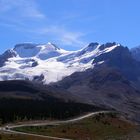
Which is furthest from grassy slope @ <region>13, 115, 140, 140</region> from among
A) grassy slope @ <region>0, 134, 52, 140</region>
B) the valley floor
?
grassy slope @ <region>0, 134, 52, 140</region>

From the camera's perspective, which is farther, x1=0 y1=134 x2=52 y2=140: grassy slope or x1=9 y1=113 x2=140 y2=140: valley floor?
x1=9 y1=113 x2=140 y2=140: valley floor

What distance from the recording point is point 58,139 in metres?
142

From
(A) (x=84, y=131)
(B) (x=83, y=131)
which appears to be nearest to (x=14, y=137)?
(B) (x=83, y=131)

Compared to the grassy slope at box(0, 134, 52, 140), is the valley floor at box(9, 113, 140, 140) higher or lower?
higher

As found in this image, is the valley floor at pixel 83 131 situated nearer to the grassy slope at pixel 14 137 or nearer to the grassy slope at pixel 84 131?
the grassy slope at pixel 84 131

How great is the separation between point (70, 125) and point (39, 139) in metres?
52.7

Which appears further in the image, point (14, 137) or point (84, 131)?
point (84, 131)

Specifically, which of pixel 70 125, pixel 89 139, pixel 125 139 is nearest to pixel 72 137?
pixel 89 139

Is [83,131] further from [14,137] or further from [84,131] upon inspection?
[14,137]

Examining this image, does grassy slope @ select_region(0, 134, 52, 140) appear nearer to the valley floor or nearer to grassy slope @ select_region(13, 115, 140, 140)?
the valley floor

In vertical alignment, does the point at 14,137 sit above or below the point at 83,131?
below

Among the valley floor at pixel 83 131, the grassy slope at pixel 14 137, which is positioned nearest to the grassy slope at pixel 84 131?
the valley floor at pixel 83 131

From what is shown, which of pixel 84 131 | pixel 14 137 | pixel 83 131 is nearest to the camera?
pixel 14 137

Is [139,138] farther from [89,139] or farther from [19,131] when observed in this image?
[19,131]
